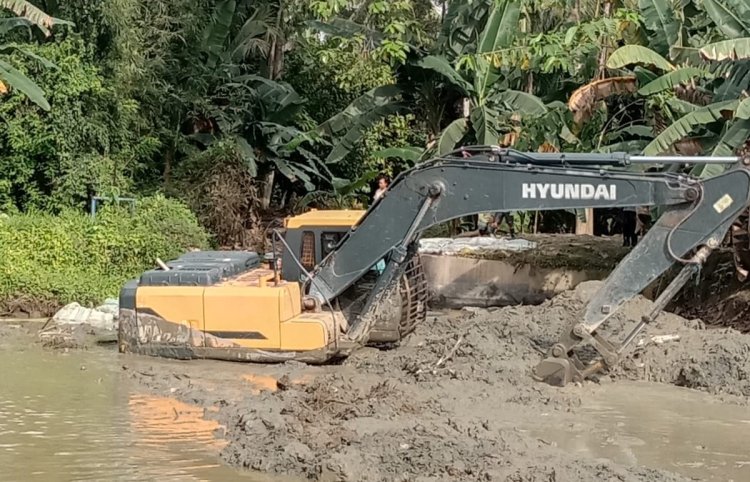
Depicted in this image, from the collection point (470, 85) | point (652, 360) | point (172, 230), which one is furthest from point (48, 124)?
point (652, 360)

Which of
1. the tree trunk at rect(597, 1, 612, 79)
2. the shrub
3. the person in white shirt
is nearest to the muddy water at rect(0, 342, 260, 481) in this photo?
the person in white shirt

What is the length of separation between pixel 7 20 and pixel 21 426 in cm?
1177

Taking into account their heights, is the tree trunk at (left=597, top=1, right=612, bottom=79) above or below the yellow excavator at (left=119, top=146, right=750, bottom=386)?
above

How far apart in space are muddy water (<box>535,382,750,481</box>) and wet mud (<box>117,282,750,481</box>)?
0.13m

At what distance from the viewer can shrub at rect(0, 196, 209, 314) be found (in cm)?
1563

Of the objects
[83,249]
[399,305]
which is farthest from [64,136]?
[399,305]

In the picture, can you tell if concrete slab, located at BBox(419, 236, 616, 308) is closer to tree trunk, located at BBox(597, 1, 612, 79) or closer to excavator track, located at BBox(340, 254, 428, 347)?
tree trunk, located at BBox(597, 1, 612, 79)

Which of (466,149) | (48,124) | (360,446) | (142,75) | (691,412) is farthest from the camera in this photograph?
(142,75)

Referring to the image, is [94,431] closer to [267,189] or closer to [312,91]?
[267,189]

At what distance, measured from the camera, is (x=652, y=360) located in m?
11.2

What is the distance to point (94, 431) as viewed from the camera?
863 centimetres

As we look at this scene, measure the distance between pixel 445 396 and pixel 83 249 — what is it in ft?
Answer: 32.3

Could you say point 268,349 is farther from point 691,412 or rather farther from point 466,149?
point 691,412

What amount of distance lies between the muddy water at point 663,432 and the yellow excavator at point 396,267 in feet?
1.72
